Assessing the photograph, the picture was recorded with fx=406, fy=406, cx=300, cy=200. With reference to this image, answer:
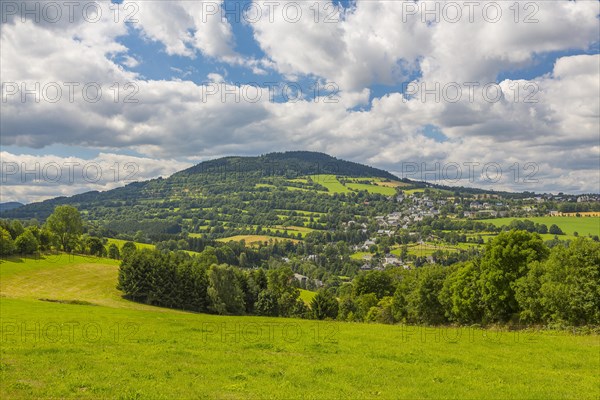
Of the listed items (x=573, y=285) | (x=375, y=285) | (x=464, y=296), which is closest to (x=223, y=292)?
(x=375, y=285)

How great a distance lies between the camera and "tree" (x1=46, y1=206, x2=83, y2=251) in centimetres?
14912

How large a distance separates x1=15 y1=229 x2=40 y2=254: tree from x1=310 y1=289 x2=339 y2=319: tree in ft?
294

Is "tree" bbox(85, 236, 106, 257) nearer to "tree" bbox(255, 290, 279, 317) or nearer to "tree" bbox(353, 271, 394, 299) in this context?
"tree" bbox(255, 290, 279, 317)

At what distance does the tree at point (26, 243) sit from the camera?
124938 mm

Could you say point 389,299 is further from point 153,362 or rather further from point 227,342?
point 153,362

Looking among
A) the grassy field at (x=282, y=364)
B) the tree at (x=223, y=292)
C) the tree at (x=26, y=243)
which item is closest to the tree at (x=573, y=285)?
the grassy field at (x=282, y=364)

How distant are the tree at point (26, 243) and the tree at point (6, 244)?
209 cm

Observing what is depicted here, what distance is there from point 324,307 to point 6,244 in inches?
3759

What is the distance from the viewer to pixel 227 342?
3284 centimetres

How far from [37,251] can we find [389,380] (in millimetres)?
142205

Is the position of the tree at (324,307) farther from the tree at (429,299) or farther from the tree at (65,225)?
the tree at (65,225)

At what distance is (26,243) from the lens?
12600 centimetres

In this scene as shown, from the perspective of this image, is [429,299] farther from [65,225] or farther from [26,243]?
[65,225]

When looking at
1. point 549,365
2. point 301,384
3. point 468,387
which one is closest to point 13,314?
point 301,384
